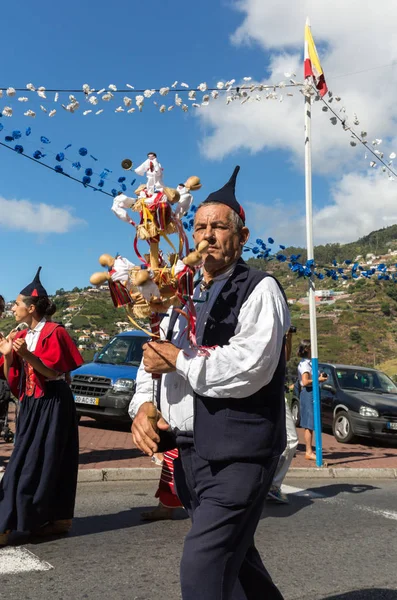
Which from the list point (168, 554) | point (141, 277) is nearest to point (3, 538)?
point (168, 554)

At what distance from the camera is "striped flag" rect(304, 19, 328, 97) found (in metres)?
9.77

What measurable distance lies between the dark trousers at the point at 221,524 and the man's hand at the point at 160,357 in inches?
15.1

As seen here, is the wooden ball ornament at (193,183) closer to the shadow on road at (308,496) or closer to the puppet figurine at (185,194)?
the puppet figurine at (185,194)

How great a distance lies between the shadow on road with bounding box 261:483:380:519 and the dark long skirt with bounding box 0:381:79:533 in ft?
6.88

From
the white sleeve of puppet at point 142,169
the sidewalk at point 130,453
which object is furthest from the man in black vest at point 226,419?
the sidewalk at point 130,453

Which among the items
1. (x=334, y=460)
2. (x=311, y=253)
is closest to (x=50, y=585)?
(x=311, y=253)

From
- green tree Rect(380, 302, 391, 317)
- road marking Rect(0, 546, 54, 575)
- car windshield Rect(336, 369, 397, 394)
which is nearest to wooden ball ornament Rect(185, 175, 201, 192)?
road marking Rect(0, 546, 54, 575)

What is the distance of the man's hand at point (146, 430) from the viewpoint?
2.62 m

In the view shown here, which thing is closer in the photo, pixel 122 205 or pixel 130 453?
pixel 122 205

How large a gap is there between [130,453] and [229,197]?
7977mm

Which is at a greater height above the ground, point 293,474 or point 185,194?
point 185,194

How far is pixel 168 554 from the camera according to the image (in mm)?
4887

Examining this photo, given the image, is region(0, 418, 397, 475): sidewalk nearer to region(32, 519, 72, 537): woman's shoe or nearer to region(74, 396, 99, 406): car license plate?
region(74, 396, 99, 406): car license plate

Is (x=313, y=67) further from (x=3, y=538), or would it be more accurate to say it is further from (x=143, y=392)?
(x=143, y=392)
